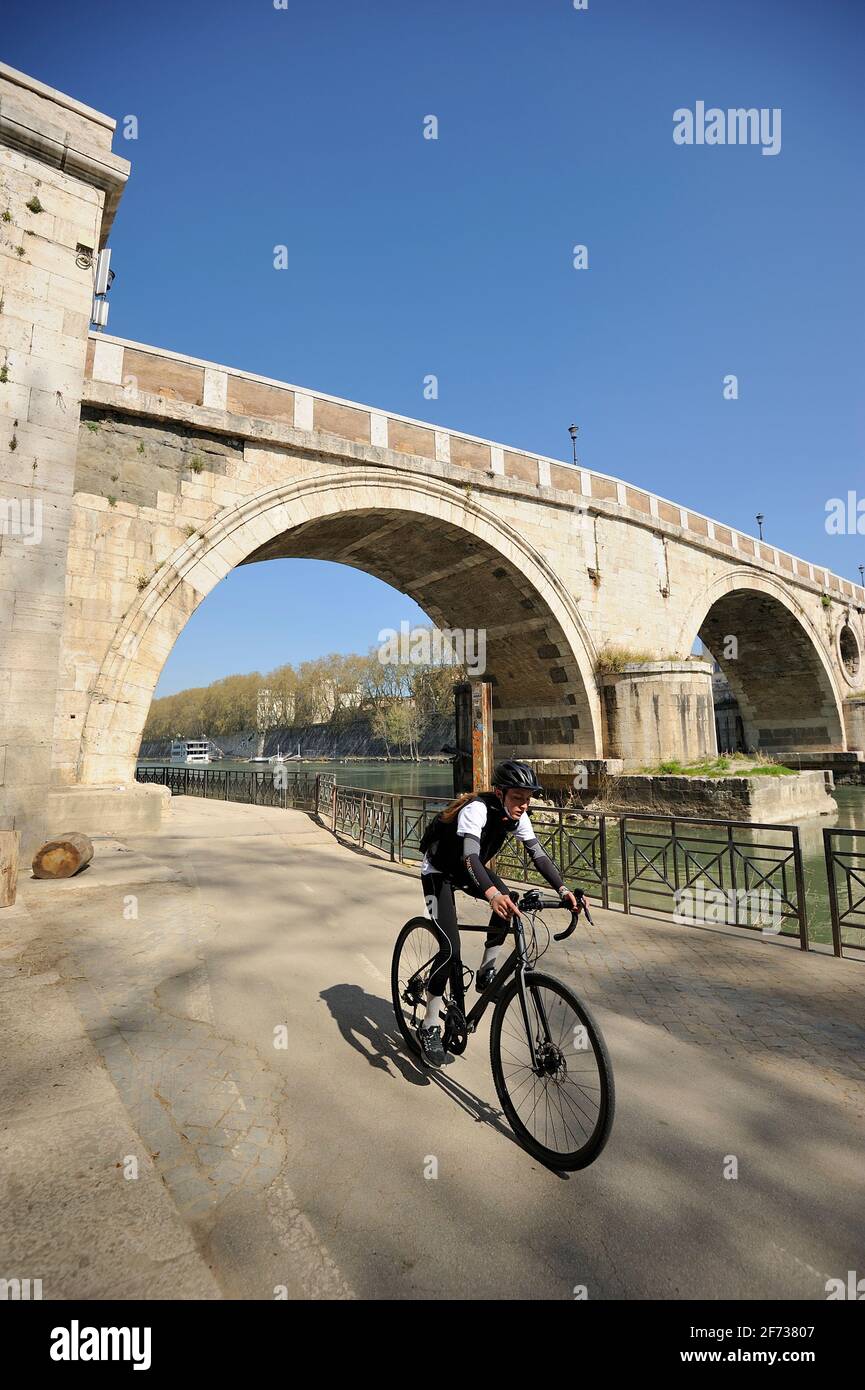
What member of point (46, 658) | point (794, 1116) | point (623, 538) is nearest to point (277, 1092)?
point (794, 1116)

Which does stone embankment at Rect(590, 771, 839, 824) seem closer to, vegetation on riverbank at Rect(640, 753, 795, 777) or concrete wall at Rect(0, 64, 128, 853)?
vegetation on riverbank at Rect(640, 753, 795, 777)

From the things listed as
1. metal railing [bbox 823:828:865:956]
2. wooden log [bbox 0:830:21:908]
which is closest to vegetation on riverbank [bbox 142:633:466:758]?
metal railing [bbox 823:828:865:956]

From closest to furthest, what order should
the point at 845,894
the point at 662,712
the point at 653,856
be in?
the point at 653,856 → the point at 845,894 → the point at 662,712

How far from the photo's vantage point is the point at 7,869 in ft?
16.1

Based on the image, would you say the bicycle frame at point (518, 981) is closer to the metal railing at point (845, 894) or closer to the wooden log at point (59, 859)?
the metal railing at point (845, 894)

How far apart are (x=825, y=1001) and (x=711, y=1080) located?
1.63m

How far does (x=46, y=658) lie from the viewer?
7.08m

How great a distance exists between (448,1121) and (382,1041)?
81 cm

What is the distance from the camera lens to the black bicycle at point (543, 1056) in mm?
2209

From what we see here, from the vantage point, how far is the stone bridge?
23.7ft

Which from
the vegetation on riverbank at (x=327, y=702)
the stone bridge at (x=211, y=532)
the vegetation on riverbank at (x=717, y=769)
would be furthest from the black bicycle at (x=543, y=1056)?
the vegetation on riverbank at (x=327, y=702)

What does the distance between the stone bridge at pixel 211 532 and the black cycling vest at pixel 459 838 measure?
5808 mm

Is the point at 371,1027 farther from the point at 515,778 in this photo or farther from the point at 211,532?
the point at 211,532

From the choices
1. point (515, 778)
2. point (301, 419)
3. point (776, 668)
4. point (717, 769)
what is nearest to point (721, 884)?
point (515, 778)
